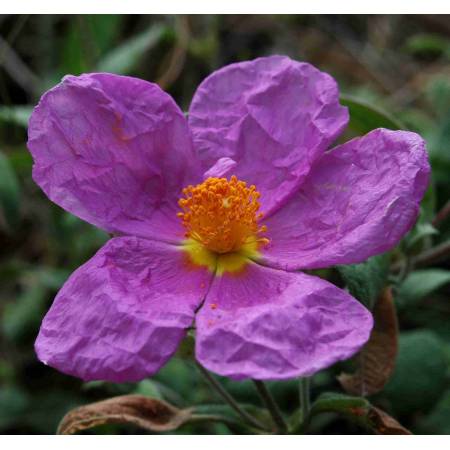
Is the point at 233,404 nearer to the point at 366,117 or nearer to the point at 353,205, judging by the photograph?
the point at 353,205

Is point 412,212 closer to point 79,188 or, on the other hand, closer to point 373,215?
point 373,215

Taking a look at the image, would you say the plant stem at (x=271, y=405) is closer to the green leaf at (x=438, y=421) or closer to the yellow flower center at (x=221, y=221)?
the yellow flower center at (x=221, y=221)

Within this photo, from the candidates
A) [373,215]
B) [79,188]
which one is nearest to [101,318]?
[79,188]

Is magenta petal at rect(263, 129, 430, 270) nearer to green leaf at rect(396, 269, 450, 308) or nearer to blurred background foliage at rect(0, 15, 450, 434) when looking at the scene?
blurred background foliage at rect(0, 15, 450, 434)

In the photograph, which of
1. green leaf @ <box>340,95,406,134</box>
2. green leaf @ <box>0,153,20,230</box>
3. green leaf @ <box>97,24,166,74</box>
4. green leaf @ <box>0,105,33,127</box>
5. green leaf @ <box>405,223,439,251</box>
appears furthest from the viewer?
green leaf @ <box>97,24,166,74</box>

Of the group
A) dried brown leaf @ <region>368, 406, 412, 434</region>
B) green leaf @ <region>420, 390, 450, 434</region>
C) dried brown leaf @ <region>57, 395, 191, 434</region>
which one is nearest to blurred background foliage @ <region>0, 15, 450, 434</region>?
green leaf @ <region>420, 390, 450, 434</region>
